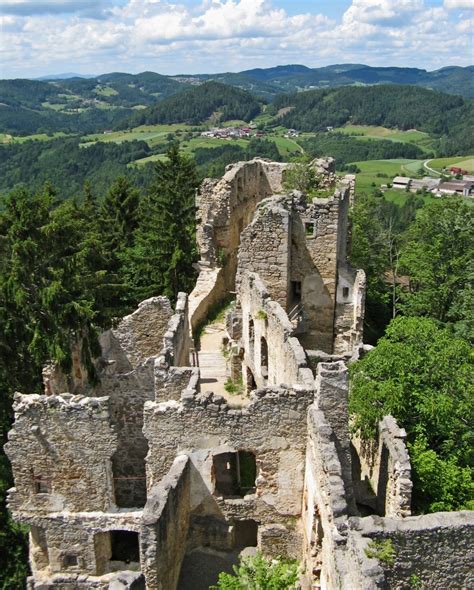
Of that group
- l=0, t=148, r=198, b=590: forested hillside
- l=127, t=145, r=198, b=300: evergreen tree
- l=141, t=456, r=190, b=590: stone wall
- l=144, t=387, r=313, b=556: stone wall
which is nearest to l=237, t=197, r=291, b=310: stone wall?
l=0, t=148, r=198, b=590: forested hillside

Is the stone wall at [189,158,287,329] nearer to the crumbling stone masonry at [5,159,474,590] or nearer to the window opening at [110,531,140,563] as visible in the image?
the crumbling stone masonry at [5,159,474,590]

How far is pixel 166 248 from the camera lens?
33688mm

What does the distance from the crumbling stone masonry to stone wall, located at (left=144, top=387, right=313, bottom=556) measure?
0.09 feet

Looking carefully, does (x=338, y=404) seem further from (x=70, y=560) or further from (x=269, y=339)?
(x=70, y=560)

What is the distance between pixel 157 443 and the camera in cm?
1481

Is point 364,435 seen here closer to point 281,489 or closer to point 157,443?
point 281,489

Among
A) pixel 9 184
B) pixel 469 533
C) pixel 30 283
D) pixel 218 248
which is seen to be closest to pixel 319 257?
pixel 218 248

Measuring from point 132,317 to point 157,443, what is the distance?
27.0 ft

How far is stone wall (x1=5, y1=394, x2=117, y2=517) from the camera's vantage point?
14.8m

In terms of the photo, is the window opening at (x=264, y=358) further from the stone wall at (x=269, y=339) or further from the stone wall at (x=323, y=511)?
the stone wall at (x=323, y=511)

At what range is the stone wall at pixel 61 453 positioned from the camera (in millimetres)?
14781

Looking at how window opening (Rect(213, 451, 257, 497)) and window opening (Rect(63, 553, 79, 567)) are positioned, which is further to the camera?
window opening (Rect(213, 451, 257, 497))

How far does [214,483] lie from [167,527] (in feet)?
7.09

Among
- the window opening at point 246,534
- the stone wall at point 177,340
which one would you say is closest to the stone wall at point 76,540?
the window opening at point 246,534
